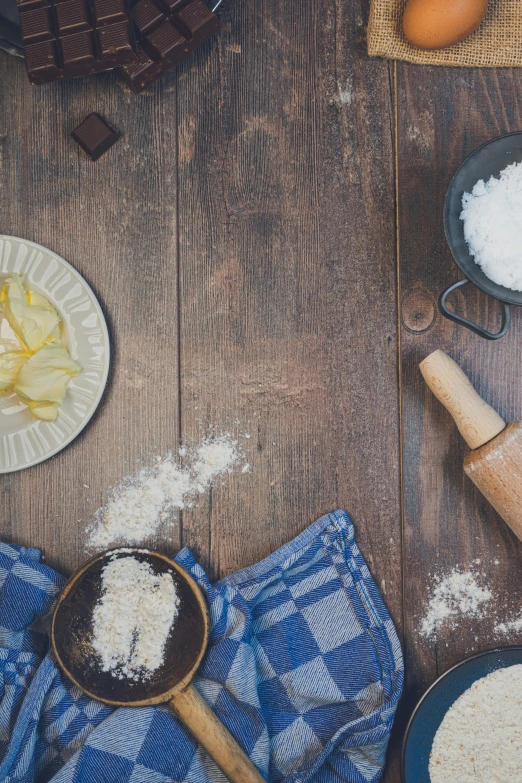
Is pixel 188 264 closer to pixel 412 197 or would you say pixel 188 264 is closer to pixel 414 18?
pixel 412 197

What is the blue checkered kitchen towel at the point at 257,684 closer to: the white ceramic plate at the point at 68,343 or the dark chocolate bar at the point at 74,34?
the white ceramic plate at the point at 68,343

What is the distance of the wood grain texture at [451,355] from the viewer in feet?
3.53

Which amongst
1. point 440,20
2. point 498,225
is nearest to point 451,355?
point 498,225

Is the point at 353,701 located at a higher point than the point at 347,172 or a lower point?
lower

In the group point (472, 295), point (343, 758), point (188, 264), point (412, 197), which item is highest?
point (188, 264)

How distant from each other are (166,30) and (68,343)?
54cm

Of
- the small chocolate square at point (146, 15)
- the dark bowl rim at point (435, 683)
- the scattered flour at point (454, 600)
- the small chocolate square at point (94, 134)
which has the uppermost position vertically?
the small chocolate square at point (146, 15)

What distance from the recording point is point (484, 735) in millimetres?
1021

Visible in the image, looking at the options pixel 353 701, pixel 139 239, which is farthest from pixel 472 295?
pixel 353 701

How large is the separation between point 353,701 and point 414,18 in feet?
3.65

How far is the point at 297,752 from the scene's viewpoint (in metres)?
1.03

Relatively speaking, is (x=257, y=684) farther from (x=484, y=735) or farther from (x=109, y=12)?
(x=109, y=12)

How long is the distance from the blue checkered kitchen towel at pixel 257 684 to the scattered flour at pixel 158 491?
0.29ft

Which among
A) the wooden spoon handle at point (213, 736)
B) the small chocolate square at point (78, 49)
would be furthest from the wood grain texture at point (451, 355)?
the small chocolate square at point (78, 49)
